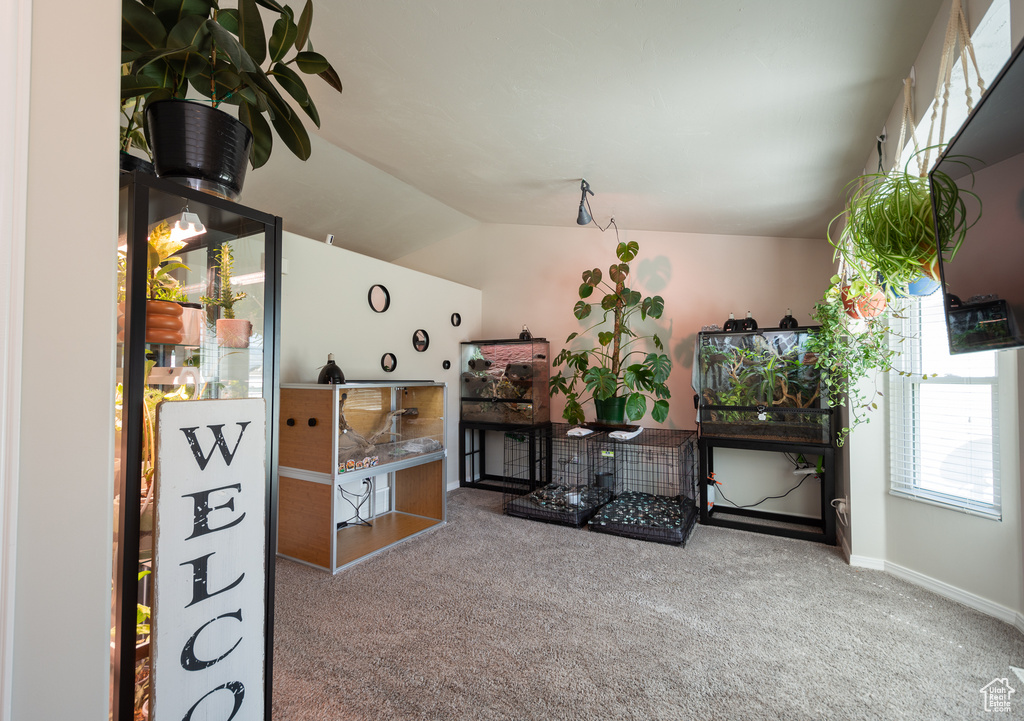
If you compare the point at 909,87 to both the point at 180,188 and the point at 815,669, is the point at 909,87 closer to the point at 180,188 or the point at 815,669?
the point at 815,669

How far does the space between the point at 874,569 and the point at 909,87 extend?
103 inches

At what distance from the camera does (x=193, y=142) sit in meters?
1.17

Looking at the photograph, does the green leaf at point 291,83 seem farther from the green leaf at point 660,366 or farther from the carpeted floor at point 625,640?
the green leaf at point 660,366

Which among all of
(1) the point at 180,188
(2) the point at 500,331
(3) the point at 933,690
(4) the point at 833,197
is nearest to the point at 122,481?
(1) the point at 180,188

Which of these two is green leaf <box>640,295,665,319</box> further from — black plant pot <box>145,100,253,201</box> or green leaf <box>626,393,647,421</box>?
black plant pot <box>145,100,253,201</box>

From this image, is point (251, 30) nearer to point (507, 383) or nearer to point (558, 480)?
point (507, 383)

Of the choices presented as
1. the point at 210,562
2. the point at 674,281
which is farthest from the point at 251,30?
the point at 674,281

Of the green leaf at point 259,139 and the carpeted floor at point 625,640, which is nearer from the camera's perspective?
the green leaf at point 259,139

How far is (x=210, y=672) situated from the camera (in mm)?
1171

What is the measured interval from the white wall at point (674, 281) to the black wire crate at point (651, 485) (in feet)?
1.11

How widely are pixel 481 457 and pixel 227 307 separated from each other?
4109mm

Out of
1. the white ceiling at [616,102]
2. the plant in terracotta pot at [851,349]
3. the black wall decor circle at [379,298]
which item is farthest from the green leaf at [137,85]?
the black wall decor circle at [379,298]

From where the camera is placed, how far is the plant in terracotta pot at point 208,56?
1.06 metres

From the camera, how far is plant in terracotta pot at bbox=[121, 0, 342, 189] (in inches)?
41.8
